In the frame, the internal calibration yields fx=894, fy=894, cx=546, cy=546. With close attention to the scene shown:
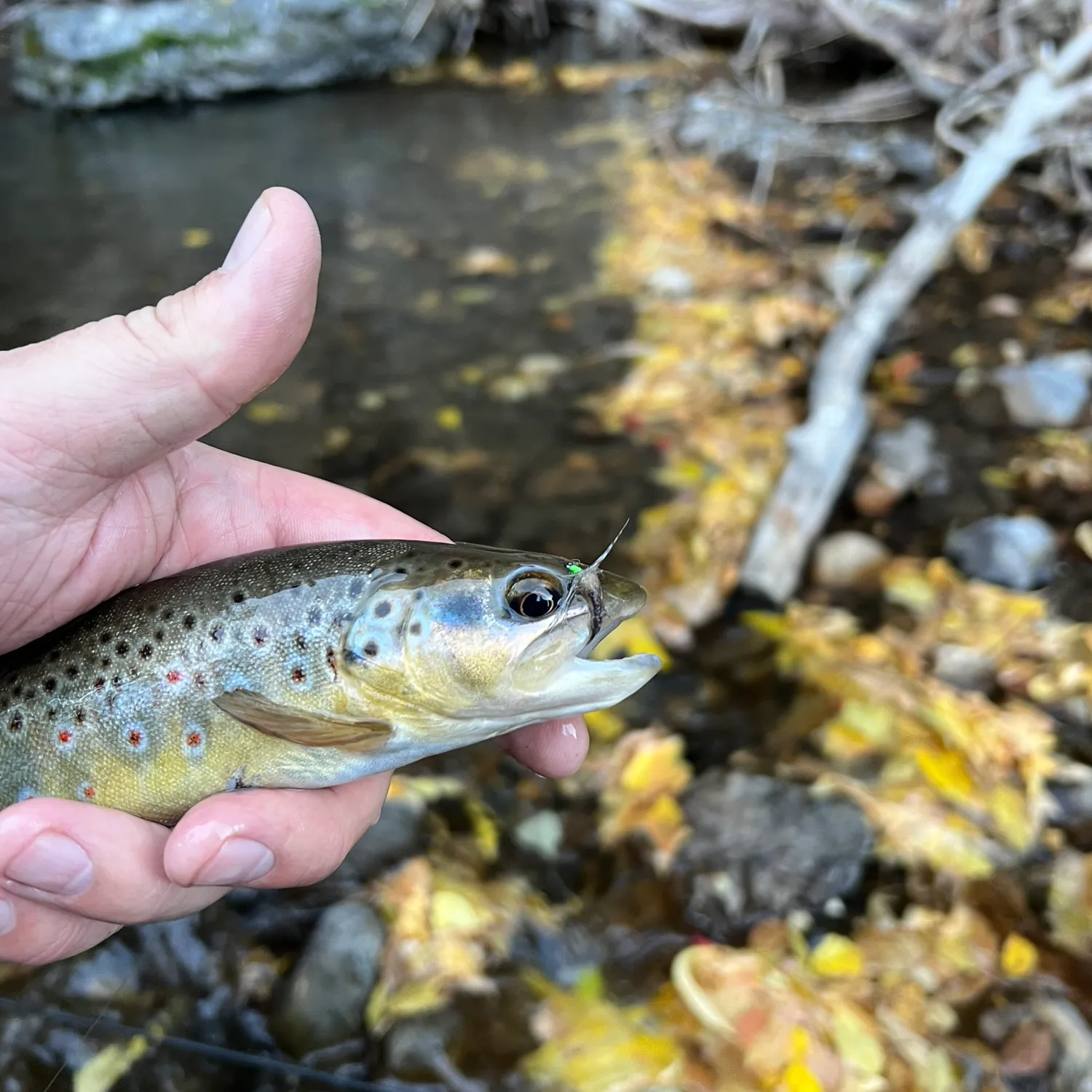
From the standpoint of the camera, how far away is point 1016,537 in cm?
395

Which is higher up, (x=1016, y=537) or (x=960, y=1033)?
(x=1016, y=537)

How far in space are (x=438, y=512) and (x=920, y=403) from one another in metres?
2.73

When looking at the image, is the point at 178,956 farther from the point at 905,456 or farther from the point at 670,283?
the point at 670,283

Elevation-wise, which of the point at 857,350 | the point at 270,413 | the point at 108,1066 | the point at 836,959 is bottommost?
the point at 108,1066

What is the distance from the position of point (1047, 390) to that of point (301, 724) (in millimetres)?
4575

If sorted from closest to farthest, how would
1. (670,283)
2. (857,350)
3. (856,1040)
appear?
(856,1040) → (857,350) → (670,283)

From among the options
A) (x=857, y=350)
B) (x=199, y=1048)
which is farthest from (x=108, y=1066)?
(x=857, y=350)

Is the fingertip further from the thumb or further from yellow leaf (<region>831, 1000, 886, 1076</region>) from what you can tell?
yellow leaf (<region>831, 1000, 886, 1076</region>)

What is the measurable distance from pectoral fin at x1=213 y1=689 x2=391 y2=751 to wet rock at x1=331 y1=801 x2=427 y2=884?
3.91ft

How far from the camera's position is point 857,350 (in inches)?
187

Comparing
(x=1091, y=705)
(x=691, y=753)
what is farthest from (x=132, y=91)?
(x=1091, y=705)

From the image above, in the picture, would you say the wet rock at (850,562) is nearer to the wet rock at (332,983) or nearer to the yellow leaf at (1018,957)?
the yellow leaf at (1018,957)

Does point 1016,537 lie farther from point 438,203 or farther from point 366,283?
point 438,203

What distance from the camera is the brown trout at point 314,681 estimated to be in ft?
5.79
